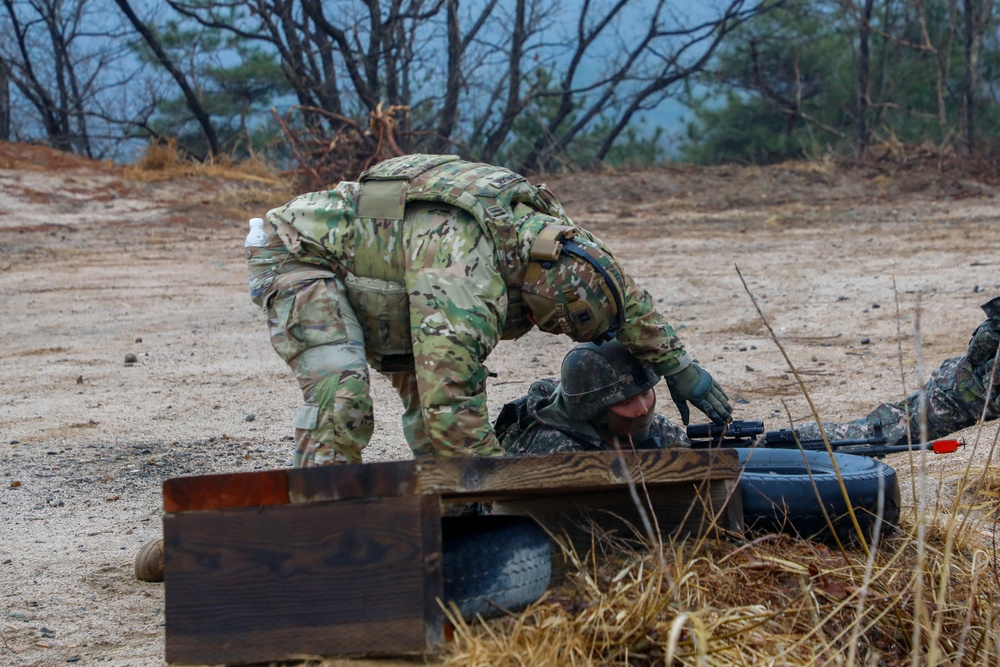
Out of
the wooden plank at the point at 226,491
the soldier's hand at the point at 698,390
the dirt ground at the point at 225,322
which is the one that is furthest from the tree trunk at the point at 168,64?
the wooden plank at the point at 226,491

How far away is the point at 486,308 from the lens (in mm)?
3613

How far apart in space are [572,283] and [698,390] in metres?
0.69

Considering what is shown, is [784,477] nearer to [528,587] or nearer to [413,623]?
[528,587]

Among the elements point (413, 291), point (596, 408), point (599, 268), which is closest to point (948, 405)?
point (596, 408)

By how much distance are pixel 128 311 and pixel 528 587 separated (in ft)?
22.8

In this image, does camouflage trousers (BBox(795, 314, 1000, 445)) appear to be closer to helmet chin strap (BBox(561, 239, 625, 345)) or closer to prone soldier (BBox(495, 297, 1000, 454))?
prone soldier (BBox(495, 297, 1000, 454))

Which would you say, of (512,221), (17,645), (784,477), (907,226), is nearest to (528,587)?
(784,477)

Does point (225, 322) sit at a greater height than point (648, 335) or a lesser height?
lesser

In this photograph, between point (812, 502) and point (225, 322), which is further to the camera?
point (225, 322)

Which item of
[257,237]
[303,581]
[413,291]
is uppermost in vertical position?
[257,237]

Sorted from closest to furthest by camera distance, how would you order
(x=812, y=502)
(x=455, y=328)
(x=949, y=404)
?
(x=812, y=502) < (x=455, y=328) < (x=949, y=404)

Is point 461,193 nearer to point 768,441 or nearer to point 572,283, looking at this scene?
point 572,283

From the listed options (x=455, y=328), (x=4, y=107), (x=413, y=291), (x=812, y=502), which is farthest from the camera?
(x=4, y=107)

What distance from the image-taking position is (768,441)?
4406mm
